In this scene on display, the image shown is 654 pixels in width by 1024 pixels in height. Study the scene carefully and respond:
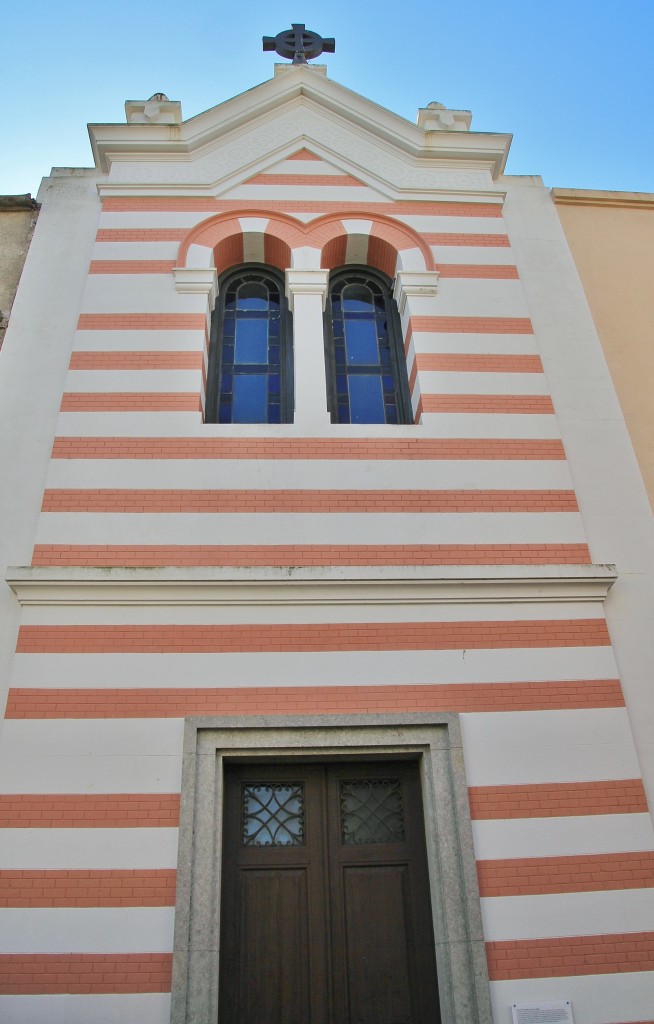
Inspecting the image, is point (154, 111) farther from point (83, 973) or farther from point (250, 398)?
point (83, 973)

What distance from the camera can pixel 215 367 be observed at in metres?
7.61

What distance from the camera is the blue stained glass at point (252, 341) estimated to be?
776 cm

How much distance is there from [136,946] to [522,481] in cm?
441

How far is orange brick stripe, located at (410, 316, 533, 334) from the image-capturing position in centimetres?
749

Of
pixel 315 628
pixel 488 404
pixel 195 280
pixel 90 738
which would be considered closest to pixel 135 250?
pixel 195 280

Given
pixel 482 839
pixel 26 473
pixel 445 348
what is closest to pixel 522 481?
pixel 445 348

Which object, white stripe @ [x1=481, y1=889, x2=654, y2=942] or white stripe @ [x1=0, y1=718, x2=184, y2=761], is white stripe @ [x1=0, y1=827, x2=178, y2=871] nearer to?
white stripe @ [x1=0, y1=718, x2=184, y2=761]

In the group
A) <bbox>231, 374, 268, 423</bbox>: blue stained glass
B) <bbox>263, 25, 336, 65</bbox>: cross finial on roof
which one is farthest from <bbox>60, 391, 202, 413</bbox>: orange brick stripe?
<bbox>263, 25, 336, 65</bbox>: cross finial on roof

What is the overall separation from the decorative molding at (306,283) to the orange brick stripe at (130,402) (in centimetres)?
158

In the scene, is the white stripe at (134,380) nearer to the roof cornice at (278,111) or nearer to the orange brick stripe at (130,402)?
the orange brick stripe at (130,402)

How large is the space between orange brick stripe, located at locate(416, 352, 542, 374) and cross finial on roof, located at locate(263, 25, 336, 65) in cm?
476

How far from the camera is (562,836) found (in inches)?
207

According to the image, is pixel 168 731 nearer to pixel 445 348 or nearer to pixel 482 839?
pixel 482 839

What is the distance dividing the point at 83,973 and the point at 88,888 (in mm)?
462
